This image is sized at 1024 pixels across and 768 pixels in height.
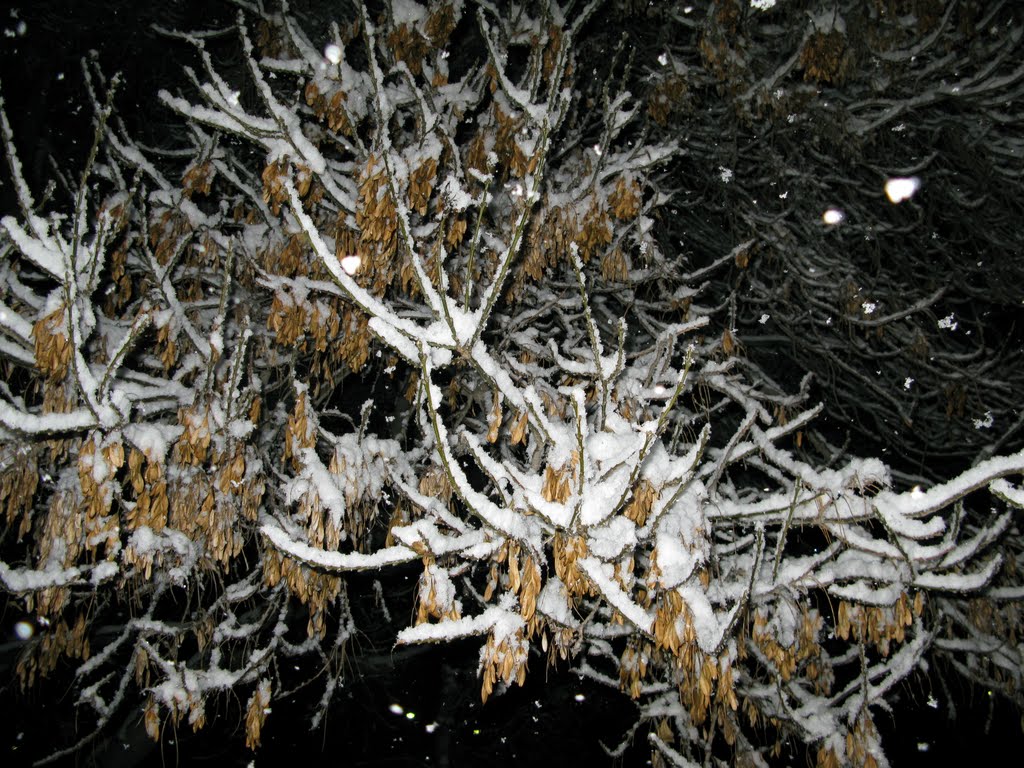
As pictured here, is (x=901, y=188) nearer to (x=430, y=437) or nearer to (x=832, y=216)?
(x=832, y=216)

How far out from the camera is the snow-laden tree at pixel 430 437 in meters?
2.15

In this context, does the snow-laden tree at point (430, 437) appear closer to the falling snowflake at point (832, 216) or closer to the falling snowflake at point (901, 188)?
the falling snowflake at point (832, 216)

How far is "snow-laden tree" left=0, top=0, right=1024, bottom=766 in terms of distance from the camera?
2154mm

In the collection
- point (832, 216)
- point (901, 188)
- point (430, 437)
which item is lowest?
point (430, 437)

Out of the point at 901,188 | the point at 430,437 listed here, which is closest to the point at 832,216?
the point at 901,188

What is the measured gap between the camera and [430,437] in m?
3.30

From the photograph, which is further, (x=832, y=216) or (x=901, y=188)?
(x=832, y=216)

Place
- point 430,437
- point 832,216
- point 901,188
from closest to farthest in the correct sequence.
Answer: point 430,437 → point 901,188 → point 832,216

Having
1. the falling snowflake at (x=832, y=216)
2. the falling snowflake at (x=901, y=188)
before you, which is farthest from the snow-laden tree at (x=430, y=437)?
the falling snowflake at (x=901, y=188)

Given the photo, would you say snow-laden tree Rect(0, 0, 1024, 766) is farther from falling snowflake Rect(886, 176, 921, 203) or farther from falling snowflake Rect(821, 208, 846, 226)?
falling snowflake Rect(886, 176, 921, 203)

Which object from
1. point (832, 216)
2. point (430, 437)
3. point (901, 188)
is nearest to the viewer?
point (430, 437)

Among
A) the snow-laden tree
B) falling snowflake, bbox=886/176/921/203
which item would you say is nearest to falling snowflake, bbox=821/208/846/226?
falling snowflake, bbox=886/176/921/203

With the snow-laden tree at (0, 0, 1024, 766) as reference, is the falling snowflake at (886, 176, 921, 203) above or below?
above

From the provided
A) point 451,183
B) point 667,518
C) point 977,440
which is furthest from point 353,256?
point 977,440
